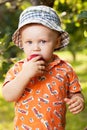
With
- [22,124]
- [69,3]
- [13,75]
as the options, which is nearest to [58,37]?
[13,75]

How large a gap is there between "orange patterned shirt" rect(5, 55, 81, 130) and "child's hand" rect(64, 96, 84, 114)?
0.20 ft

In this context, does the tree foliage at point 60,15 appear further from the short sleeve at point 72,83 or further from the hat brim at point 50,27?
the short sleeve at point 72,83

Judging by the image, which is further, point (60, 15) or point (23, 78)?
point (60, 15)

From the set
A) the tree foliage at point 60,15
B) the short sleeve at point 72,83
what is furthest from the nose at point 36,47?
the tree foliage at point 60,15

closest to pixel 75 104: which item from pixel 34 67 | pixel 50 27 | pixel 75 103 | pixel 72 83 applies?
pixel 75 103

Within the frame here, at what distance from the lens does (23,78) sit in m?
2.53

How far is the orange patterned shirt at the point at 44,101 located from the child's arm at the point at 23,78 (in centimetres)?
6

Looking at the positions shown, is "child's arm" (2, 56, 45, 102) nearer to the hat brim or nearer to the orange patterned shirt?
the orange patterned shirt

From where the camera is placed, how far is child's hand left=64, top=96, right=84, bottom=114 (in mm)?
2577

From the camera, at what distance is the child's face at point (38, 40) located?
2.55m

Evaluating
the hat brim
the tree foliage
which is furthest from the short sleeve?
the tree foliage

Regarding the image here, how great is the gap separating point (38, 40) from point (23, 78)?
220 millimetres

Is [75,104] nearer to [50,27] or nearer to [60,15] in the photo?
[50,27]

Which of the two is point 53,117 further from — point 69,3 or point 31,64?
point 69,3
